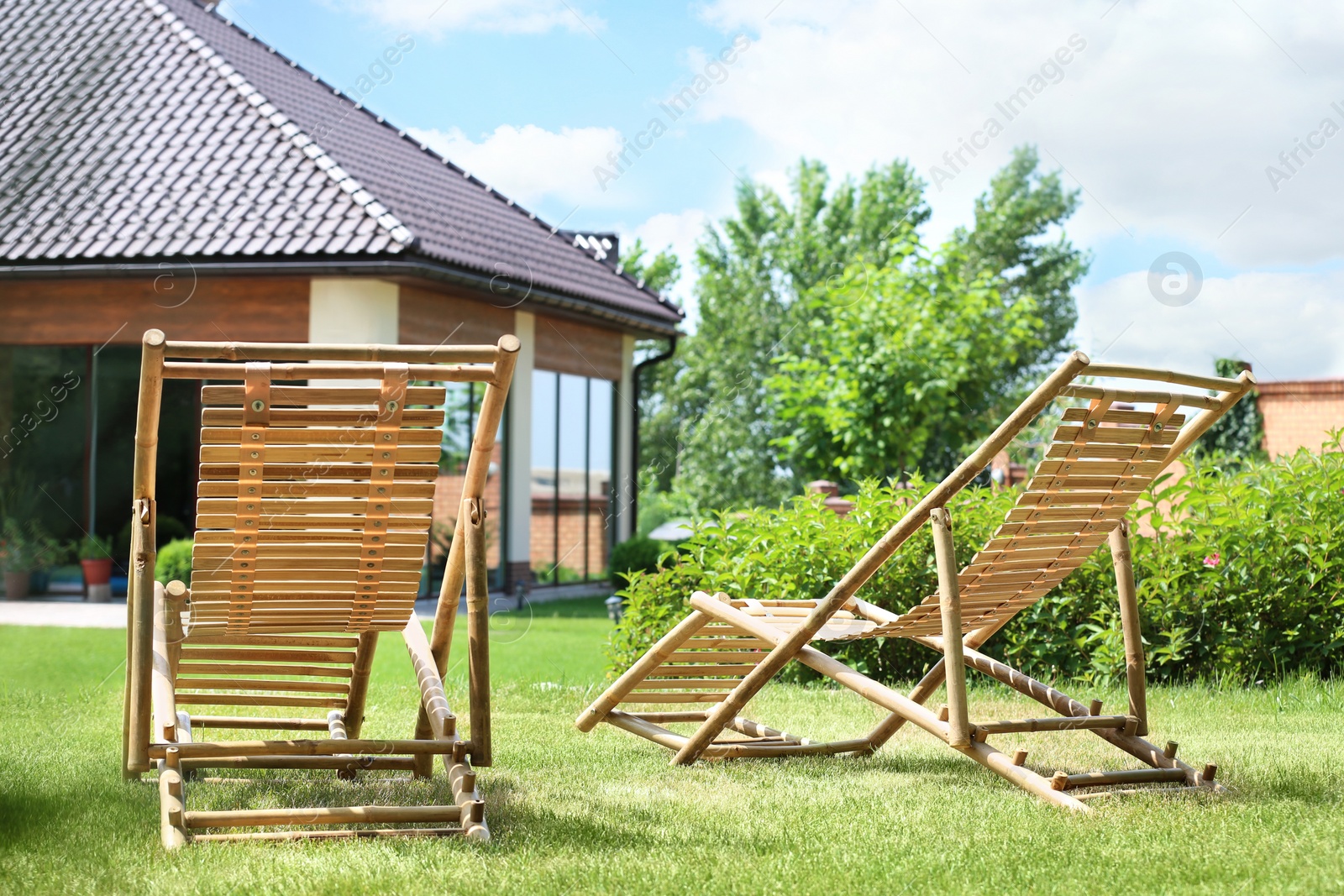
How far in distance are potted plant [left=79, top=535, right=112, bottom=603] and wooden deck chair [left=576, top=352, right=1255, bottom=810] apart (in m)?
9.71

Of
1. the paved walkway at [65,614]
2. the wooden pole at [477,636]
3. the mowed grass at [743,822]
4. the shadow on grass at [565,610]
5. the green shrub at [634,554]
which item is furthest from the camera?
the green shrub at [634,554]

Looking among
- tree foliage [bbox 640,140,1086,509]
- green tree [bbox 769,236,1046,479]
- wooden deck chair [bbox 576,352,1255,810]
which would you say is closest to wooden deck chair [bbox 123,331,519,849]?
wooden deck chair [bbox 576,352,1255,810]

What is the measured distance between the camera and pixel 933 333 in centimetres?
1275

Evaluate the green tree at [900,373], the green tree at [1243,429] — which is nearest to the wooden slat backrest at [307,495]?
the green tree at [900,373]

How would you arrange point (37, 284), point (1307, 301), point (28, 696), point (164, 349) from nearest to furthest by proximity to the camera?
point (164, 349) → point (28, 696) → point (37, 284) → point (1307, 301)

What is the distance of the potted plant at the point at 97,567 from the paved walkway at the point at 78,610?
125 millimetres

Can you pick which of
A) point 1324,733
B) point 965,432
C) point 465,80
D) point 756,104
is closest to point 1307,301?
point 756,104

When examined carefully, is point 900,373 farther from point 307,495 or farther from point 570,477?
point 307,495

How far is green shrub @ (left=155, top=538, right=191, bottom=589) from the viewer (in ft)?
34.9

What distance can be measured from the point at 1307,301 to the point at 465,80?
76.6 feet

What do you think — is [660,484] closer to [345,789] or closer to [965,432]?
[965,432]

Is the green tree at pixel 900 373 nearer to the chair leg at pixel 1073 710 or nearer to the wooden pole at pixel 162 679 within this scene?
the chair leg at pixel 1073 710

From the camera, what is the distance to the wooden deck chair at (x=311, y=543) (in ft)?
10.4

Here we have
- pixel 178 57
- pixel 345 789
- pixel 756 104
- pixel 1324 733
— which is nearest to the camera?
pixel 345 789
